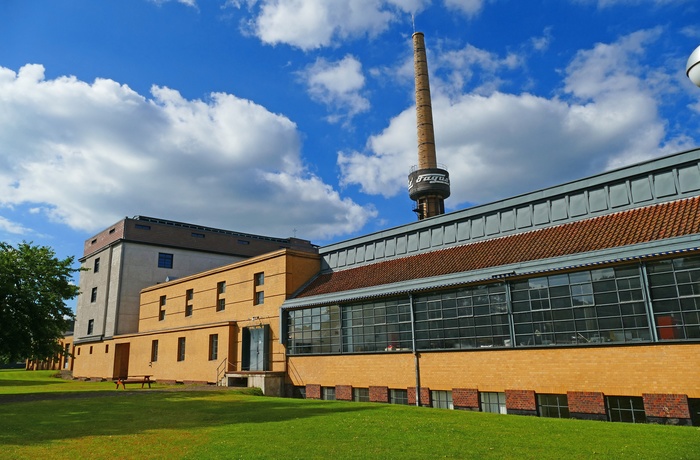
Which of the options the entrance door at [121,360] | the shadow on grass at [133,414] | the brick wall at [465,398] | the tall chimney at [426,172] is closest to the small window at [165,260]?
the entrance door at [121,360]

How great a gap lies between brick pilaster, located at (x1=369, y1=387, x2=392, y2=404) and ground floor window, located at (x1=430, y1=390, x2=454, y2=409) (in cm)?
224

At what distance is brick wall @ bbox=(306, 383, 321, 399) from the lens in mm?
24750

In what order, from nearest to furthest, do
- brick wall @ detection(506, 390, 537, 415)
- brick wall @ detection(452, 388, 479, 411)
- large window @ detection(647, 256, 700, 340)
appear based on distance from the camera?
large window @ detection(647, 256, 700, 340) < brick wall @ detection(506, 390, 537, 415) < brick wall @ detection(452, 388, 479, 411)

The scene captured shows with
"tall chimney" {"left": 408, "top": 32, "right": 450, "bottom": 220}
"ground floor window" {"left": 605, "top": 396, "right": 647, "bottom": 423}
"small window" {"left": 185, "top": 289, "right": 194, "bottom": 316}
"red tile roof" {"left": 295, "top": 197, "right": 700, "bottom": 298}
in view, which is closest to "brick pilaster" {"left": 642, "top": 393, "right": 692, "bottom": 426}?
"ground floor window" {"left": 605, "top": 396, "right": 647, "bottom": 423}

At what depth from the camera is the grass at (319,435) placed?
9.59 meters

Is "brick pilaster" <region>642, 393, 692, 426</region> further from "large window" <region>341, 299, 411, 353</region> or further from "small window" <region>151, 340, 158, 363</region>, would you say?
"small window" <region>151, 340, 158, 363</region>

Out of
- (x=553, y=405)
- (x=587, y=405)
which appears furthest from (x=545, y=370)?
(x=587, y=405)

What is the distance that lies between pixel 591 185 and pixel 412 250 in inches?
348

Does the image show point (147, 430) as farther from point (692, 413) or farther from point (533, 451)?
point (692, 413)

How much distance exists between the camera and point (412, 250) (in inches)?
1003

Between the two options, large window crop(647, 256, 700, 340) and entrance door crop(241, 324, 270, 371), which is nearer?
large window crop(647, 256, 700, 340)

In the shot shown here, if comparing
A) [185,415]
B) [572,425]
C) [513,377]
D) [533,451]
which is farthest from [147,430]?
[513,377]

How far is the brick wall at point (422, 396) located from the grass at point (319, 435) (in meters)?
3.33

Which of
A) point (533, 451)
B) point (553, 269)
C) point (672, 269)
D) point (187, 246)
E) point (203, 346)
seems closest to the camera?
point (533, 451)
